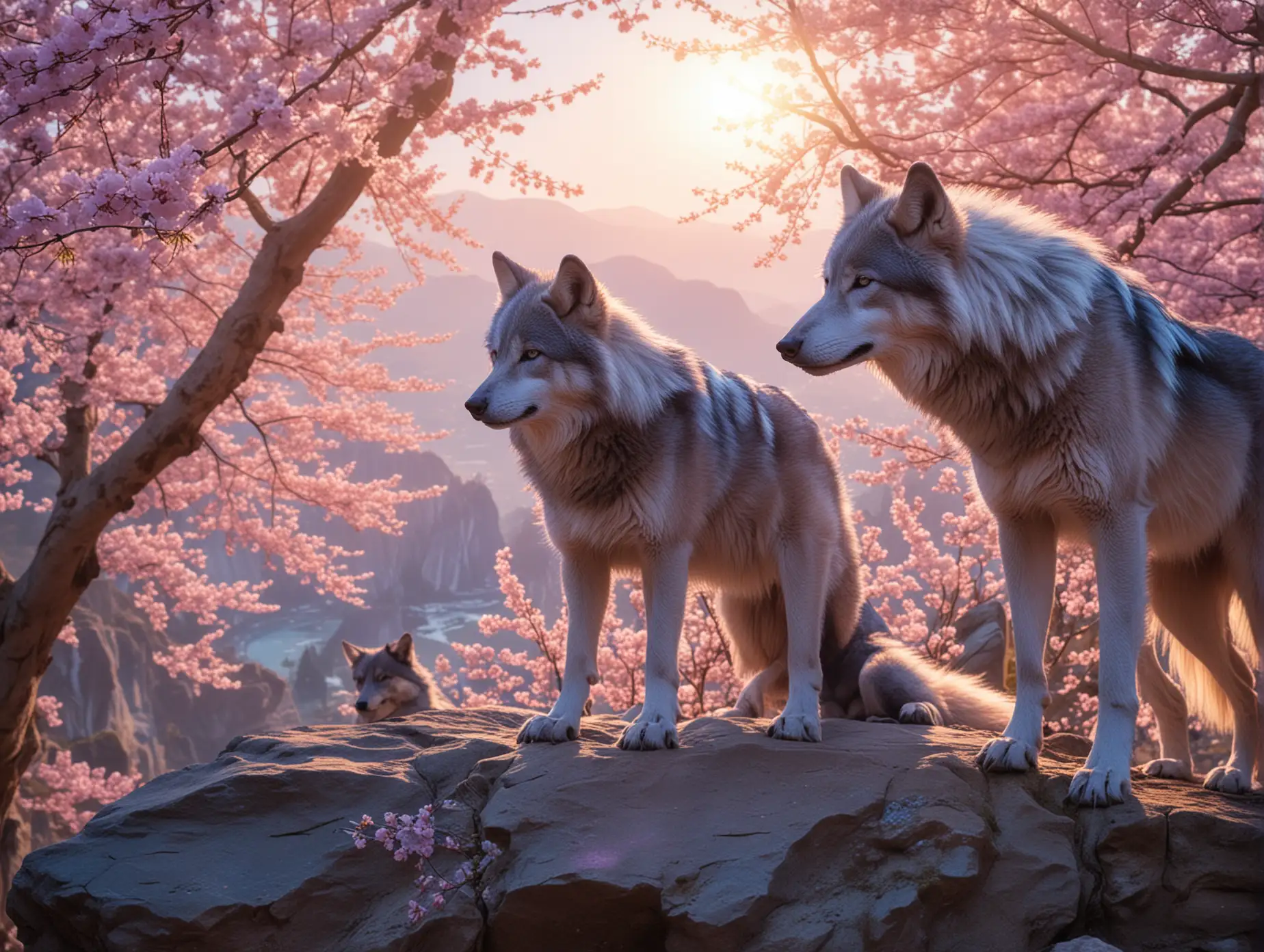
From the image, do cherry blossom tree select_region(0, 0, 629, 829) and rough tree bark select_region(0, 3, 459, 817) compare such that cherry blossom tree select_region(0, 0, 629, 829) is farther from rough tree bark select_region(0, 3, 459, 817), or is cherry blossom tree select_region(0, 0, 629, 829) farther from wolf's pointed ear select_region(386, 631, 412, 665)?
wolf's pointed ear select_region(386, 631, 412, 665)

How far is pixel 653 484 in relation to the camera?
12.4 feet

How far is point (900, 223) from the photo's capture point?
3.33m

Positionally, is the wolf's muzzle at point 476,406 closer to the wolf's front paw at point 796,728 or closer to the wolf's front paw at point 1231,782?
the wolf's front paw at point 796,728

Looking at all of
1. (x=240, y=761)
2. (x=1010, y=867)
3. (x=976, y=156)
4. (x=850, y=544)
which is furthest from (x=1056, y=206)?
(x=240, y=761)

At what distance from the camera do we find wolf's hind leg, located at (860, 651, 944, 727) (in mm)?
4285

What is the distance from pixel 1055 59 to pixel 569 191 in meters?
5.16

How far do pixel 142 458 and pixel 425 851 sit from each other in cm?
500

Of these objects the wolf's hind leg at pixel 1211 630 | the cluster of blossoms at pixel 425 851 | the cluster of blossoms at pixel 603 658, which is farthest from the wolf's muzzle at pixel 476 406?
the cluster of blossoms at pixel 603 658

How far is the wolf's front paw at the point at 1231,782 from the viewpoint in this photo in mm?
3551

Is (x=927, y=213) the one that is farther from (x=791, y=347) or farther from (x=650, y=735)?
(x=650, y=735)

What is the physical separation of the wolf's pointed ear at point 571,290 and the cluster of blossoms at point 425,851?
1.90m

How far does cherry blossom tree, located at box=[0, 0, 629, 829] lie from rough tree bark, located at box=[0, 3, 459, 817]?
0.06 feet

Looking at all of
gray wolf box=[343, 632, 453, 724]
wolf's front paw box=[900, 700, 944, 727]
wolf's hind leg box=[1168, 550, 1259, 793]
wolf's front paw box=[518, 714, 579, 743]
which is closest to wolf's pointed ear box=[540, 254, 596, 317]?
wolf's front paw box=[518, 714, 579, 743]

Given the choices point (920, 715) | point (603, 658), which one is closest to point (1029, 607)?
point (920, 715)
